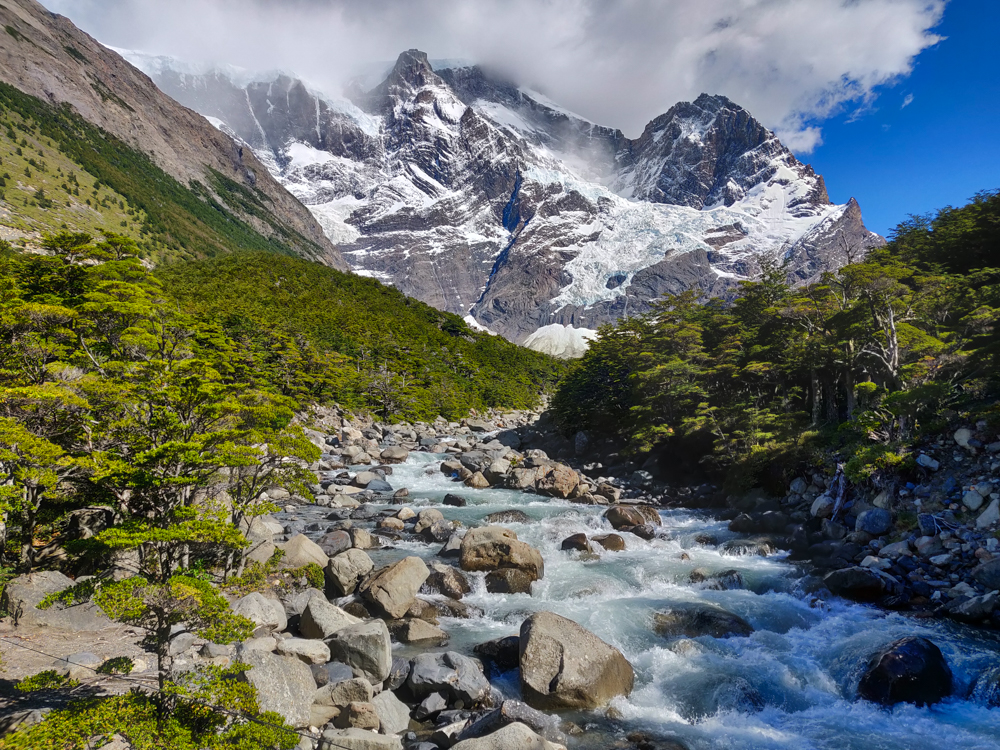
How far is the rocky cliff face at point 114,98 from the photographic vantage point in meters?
102

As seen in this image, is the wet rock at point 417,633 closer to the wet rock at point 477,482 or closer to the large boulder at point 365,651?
the large boulder at point 365,651

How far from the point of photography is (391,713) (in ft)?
30.8

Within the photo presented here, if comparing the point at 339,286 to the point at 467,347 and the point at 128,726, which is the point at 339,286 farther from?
the point at 128,726

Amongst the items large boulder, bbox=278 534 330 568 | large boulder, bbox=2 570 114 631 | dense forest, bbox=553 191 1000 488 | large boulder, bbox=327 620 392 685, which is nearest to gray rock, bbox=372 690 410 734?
large boulder, bbox=327 620 392 685

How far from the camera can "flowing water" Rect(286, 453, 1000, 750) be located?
9609 millimetres

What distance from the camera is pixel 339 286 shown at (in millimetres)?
87750

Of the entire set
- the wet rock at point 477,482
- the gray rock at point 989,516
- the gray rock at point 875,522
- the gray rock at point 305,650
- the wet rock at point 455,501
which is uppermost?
the gray rock at point 989,516

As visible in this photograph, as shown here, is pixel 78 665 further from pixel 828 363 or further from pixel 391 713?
pixel 828 363

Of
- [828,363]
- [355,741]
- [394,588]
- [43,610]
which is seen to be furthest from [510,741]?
[828,363]

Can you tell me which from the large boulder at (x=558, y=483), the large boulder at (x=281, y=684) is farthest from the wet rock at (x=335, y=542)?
the large boulder at (x=558, y=483)

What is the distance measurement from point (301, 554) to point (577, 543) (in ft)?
34.6

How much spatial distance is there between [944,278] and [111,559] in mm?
34874

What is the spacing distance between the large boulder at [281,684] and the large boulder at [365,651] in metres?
1.39

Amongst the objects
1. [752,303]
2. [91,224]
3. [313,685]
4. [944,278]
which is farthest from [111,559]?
[91,224]
